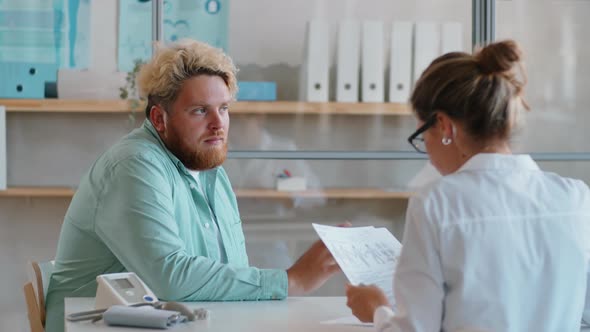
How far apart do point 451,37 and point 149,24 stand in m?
1.49

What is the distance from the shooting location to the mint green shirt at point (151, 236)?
6.97ft

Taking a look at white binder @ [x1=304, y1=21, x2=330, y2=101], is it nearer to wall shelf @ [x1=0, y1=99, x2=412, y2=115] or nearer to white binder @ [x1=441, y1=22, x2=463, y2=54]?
wall shelf @ [x1=0, y1=99, x2=412, y2=115]

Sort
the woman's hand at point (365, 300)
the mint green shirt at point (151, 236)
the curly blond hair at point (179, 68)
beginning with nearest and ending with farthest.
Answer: the woman's hand at point (365, 300) → the mint green shirt at point (151, 236) → the curly blond hair at point (179, 68)

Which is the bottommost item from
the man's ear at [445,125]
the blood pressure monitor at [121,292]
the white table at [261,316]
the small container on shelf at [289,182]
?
the small container on shelf at [289,182]

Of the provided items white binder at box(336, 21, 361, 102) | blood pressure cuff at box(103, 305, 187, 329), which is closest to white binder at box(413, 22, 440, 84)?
white binder at box(336, 21, 361, 102)

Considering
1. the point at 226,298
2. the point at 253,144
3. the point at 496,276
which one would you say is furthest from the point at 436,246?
the point at 253,144

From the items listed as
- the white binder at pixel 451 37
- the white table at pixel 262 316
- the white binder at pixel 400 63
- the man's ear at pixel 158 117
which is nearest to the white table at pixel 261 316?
the white table at pixel 262 316

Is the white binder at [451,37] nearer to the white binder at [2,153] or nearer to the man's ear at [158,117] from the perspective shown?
the white binder at [2,153]

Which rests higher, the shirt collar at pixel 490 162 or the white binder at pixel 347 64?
the white binder at pixel 347 64

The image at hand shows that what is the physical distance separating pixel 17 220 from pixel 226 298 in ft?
8.56

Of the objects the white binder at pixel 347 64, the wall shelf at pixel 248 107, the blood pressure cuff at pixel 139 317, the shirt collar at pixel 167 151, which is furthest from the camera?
the white binder at pixel 347 64

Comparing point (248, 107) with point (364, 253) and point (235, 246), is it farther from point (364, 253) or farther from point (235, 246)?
point (364, 253)

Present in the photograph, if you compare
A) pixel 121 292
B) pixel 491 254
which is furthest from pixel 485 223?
pixel 121 292

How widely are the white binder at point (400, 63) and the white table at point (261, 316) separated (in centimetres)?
241
